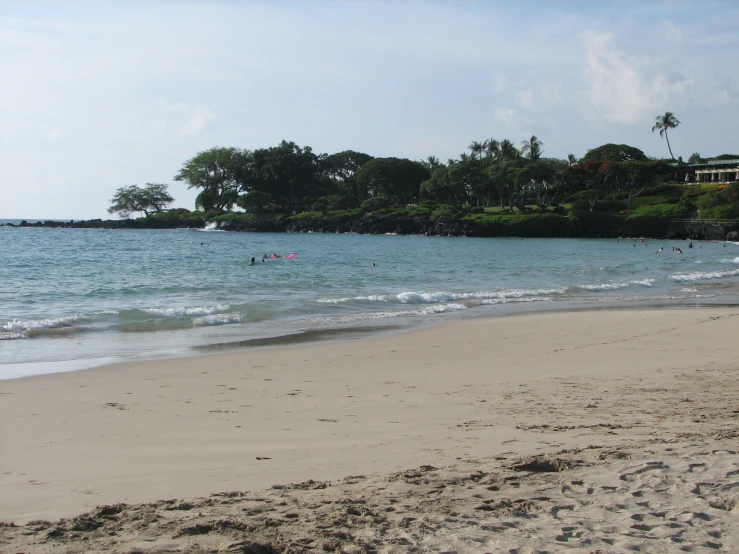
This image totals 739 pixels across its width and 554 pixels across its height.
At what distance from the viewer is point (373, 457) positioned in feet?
18.7

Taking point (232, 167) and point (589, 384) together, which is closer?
point (589, 384)

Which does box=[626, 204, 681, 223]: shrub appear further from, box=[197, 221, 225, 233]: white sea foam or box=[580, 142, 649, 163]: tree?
box=[197, 221, 225, 233]: white sea foam

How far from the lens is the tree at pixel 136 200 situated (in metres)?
137

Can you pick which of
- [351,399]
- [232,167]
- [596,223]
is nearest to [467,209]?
[596,223]

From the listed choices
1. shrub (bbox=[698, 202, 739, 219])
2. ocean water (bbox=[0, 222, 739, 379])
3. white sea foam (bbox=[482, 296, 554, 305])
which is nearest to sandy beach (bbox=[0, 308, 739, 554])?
ocean water (bbox=[0, 222, 739, 379])

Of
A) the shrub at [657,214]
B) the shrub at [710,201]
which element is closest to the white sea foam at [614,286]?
the shrub at [657,214]

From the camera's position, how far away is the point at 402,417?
7.26 m

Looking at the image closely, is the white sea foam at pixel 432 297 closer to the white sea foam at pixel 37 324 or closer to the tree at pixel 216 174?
the white sea foam at pixel 37 324

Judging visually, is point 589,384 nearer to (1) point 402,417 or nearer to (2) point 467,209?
(1) point 402,417

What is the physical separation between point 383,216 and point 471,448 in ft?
323

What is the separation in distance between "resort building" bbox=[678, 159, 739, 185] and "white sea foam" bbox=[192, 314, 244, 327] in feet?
338

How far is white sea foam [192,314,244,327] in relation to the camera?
16775mm

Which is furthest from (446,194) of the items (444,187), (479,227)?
(479,227)

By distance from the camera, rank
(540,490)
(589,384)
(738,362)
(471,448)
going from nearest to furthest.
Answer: (540,490) → (471,448) → (589,384) → (738,362)
